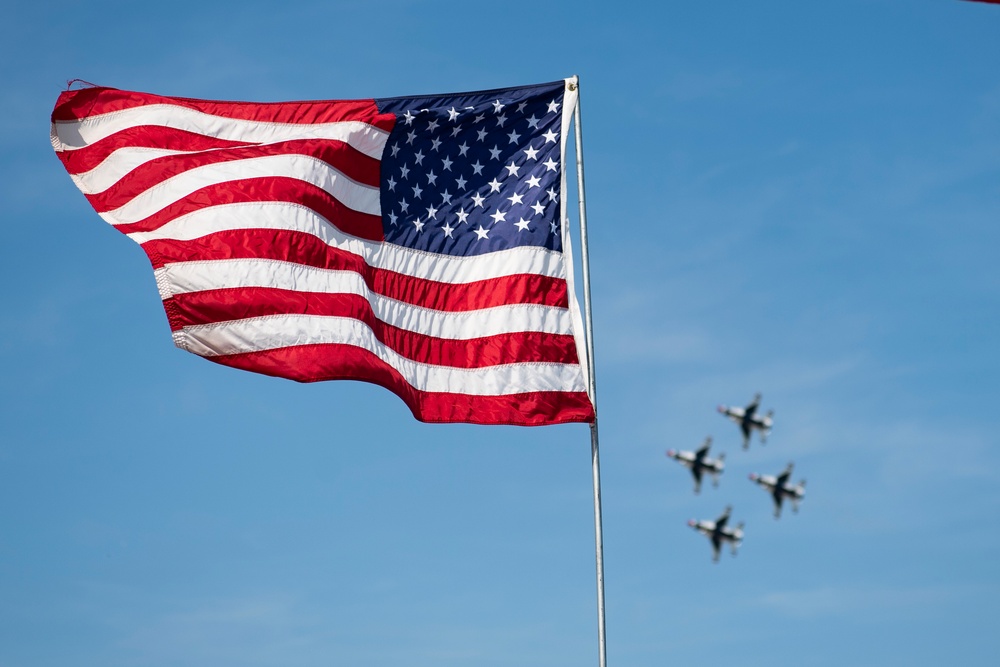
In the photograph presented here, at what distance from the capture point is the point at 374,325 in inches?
1401

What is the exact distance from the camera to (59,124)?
3841 cm

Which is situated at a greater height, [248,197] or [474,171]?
[474,171]

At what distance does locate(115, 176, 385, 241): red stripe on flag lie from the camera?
35.9 metres

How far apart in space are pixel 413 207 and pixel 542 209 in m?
3.29

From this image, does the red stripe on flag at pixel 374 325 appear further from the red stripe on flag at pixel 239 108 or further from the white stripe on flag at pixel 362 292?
the red stripe on flag at pixel 239 108

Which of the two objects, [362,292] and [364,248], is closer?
[362,292]

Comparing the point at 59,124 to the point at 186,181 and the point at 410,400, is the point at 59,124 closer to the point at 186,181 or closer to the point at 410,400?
the point at 186,181

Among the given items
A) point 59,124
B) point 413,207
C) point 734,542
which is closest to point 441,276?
point 413,207

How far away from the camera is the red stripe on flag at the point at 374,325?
34.7 meters

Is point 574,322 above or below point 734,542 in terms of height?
above

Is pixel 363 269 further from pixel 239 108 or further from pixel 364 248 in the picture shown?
pixel 239 108

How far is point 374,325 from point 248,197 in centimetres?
433

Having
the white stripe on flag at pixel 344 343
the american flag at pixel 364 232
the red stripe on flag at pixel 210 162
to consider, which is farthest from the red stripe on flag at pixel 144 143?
the white stripe on flag at pixel 344 343

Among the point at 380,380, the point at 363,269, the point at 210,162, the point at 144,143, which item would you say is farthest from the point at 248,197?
the point at 380,380
